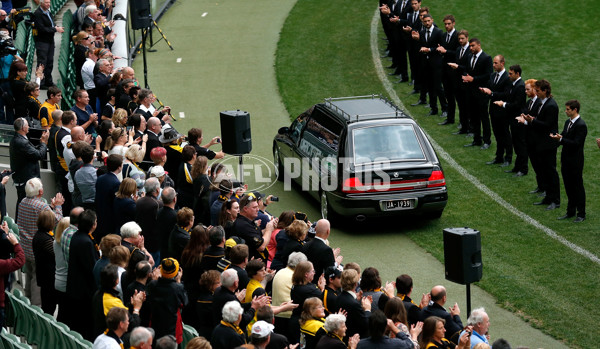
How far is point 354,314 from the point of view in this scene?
10.0 meters

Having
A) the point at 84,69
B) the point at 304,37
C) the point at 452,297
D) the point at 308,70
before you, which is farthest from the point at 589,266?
the point at 304,37

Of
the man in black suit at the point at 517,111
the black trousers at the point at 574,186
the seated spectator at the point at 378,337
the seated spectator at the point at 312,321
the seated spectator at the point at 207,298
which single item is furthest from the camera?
the man in black suit at the point at 517,111

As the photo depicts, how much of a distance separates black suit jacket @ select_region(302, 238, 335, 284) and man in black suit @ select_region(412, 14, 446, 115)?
10.4 meters

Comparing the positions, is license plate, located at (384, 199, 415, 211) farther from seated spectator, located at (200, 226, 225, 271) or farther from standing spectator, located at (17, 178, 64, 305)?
standing spectator, located at (17, 178, 64, 305)

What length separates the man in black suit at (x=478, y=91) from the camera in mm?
19219

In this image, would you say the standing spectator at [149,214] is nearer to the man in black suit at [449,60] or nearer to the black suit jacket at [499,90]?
the black suit jacket at [499,90]

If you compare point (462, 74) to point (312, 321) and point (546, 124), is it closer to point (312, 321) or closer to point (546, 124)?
point (546, 124)

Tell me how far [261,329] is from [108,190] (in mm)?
4453

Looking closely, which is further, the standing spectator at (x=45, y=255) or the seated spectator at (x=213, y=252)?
the standing spectator at (x=45, y=255)

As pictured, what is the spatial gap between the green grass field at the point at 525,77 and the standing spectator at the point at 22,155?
5.86 m

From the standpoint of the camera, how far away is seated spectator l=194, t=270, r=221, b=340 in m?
10.2

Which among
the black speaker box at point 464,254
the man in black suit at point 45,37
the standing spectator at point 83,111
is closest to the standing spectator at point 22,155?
the standing spectator at point 83,111

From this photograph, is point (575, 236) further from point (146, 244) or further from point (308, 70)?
point (308, 70)

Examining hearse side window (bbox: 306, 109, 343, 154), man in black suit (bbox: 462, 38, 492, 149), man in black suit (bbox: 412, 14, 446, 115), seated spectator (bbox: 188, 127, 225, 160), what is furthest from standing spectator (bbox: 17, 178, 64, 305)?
man in black suit (bbox: 412, 14, 446, 115)
